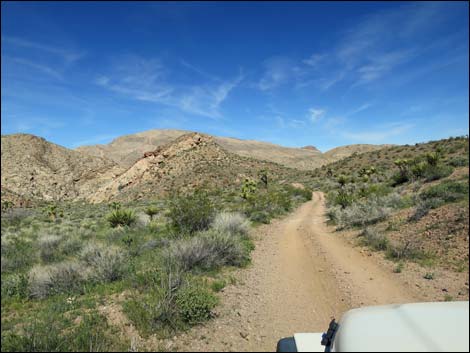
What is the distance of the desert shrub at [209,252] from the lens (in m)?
8.15

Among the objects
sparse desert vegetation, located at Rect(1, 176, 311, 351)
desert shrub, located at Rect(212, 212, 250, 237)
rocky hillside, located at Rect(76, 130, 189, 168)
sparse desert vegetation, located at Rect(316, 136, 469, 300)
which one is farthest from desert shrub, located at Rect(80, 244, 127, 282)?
rocky hillside, located at Rect(76, 130, 189, 168)

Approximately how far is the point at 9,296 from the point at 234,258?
21.0 ft

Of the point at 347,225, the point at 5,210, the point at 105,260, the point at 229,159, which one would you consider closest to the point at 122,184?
the point at 229,159

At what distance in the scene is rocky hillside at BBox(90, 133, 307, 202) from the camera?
140 ft

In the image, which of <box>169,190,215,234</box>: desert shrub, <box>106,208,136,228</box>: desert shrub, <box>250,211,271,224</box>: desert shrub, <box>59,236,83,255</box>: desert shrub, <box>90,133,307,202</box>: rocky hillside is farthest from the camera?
<box>90,133,307,202</box>: rocky hillside

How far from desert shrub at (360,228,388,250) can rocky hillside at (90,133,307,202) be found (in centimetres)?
3127

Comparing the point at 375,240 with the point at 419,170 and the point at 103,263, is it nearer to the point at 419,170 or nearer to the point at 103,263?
the point at 103,263

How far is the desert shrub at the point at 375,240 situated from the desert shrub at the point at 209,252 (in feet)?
14.7

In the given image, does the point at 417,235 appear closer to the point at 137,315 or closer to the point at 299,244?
the point at 299,244

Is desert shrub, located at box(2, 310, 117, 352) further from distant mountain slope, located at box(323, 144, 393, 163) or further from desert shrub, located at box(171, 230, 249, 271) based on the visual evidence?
distant mountain slope, located at box(323, 144, 393, 163)

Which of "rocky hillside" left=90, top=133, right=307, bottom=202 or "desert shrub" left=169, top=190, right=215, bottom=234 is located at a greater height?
"rocky hillside" left=90, top=133, right=307, bottom=202

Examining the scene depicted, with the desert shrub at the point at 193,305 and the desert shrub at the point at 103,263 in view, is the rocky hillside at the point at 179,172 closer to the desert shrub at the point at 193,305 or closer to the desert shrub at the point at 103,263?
the desert shrub at the point at 103,263

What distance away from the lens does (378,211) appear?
1406cm

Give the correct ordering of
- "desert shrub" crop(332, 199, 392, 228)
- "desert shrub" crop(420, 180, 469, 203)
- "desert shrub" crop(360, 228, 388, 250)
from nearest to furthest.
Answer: "desert shrub" crop(360, 228, 388, 250) < "desert shrub" crop(420, 180, 469, 203) < "desert shrub" crop(332, 199, 392, 228)
